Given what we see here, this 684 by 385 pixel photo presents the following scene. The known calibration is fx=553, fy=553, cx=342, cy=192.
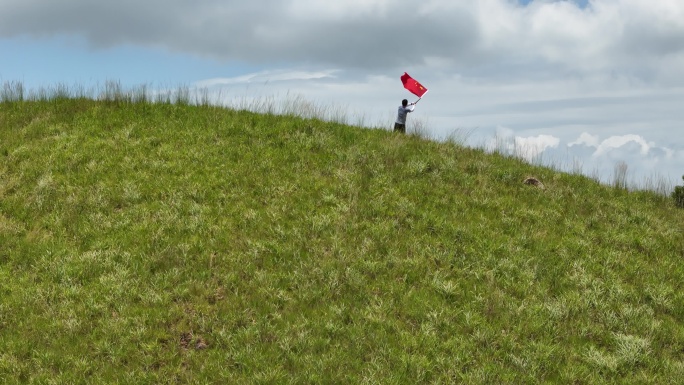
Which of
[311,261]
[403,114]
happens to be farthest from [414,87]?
[311,261]

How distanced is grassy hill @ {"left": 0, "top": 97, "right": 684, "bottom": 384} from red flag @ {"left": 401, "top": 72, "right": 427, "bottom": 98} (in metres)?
3.09

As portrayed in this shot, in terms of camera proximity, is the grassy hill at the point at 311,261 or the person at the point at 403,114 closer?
the grassy hill at the point at 311,261

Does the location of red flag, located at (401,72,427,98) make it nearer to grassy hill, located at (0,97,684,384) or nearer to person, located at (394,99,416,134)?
person, located at (394,99,416,134)

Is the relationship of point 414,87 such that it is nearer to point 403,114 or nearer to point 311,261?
point 403,114

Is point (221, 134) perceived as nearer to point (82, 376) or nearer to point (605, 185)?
point (82, 376)

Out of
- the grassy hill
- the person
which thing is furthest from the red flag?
the grassy hill

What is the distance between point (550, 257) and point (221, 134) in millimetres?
10803

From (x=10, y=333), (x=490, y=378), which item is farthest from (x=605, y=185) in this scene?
(x=10, y=333)

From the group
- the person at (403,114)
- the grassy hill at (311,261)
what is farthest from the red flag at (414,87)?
the grassy hill at (311,261)

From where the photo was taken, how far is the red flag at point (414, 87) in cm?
2152

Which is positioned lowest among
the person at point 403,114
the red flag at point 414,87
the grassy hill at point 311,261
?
the grassy hill at point 311,261

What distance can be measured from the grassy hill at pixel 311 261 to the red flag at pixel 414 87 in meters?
3.09

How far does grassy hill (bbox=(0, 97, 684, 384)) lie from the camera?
9.68m

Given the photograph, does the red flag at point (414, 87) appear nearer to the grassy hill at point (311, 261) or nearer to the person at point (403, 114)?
Answer: the person at point (403, 114)
